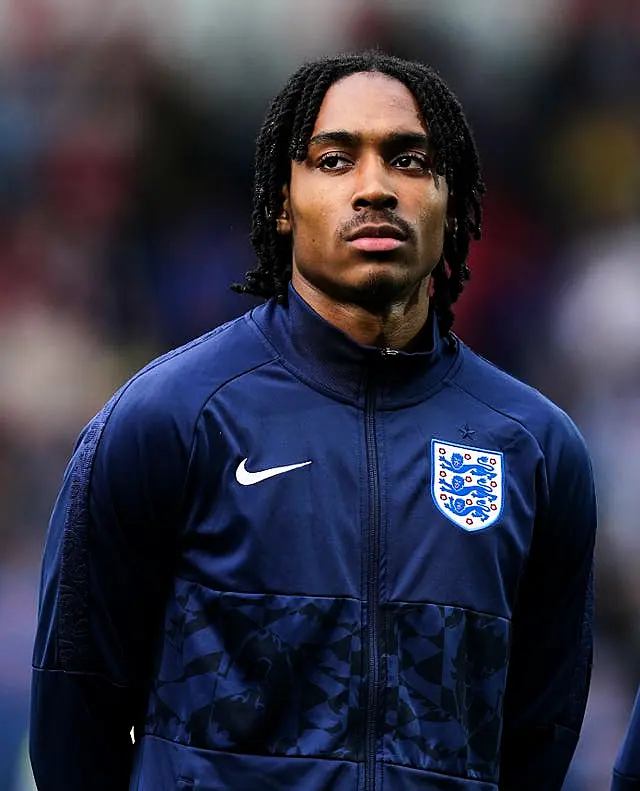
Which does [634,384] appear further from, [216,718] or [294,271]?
[216,718]

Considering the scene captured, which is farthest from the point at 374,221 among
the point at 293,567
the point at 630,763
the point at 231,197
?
Result: the point at 231,197

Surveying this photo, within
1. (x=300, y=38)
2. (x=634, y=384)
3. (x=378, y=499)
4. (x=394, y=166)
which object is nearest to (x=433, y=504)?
(x=378, y=499)

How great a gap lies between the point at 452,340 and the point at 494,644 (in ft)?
2.14


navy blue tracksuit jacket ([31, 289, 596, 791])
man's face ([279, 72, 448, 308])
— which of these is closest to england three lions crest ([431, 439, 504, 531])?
navy blue tracksuit jacket ([31, 289, 596, 791])

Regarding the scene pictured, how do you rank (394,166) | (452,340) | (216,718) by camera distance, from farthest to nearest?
1. (452,340)
2. (394,166)
3. (216,718)

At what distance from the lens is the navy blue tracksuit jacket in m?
2.95

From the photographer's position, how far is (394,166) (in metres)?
3.20

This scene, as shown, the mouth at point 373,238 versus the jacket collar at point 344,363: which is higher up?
the mouth at point 373,238

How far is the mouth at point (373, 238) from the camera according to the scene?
311 cm

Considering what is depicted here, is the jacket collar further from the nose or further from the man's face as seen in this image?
the nose

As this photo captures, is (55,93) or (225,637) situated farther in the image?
(55,93)

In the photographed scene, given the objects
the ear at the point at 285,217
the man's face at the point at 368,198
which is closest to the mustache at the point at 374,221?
the man's face at the point at 368,198

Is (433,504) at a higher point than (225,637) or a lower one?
higher

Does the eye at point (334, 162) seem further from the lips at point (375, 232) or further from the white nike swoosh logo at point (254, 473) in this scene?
the white nike swoosh logo at point (254, 473)
